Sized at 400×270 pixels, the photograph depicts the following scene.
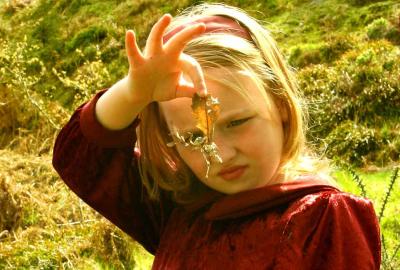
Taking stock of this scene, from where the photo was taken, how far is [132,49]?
1.44 metres

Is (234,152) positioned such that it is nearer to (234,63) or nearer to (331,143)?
(234,63)

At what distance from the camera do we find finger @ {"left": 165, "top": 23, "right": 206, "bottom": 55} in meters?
1.38

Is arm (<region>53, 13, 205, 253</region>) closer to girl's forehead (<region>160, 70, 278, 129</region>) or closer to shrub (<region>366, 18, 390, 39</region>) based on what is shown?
girl's forehead (<region>160, 70, 278, 129</region>)

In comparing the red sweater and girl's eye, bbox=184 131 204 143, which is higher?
girl's eye, bbox=184 131 204 143

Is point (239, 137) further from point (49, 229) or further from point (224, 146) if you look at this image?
point (49, 229)

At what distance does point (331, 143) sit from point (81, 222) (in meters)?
1.93

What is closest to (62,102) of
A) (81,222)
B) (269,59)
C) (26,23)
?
A: (26,23)

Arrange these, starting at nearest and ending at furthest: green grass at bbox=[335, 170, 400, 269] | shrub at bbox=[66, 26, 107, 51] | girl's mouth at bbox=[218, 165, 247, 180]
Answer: girl's mouth at bbox=[218, 165, 247, 180]
green grass at bbox=[335, 170, 400, 269]
shrub at bbox=[66, 26, 107, 51]

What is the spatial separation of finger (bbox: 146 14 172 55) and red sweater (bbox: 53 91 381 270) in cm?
35

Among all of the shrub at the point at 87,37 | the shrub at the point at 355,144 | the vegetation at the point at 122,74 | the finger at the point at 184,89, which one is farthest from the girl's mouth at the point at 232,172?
the shrub at the point at 87,37

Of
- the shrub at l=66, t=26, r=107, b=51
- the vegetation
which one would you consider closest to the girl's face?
the vegetation

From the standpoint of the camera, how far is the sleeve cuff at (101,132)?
175 centimetres

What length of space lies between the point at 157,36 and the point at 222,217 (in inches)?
19.6

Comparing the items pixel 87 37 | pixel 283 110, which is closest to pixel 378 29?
pixel 87 37
